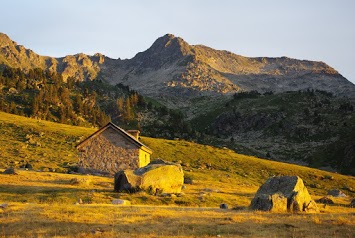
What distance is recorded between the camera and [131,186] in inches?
1329

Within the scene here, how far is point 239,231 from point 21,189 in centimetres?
2143

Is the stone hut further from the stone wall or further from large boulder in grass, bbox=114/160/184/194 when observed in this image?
large boulder in grass, bbox=114/160/184/194

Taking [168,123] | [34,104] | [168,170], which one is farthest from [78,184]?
[168,123]

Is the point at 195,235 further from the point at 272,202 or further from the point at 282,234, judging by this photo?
the point at 272,202

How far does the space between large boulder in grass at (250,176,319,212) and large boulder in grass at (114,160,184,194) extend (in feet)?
33.6

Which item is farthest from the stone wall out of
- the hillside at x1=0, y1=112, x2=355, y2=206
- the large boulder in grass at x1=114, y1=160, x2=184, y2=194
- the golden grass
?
the golden grass

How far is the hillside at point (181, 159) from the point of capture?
57.7 meters

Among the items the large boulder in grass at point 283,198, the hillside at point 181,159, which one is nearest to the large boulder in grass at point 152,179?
the large boulder in grass at point 283,198

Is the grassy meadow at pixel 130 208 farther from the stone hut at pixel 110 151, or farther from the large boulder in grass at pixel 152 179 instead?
the stone hut at pixel 110 151

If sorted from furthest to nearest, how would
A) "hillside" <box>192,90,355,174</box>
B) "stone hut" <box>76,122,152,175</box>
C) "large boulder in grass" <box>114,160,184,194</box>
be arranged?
"hillside" <box>192,90,355,174</box> < "stone hut" <box>76,122,152,175</box> < "large boulder in grass" <box>114,160,184,194</box>

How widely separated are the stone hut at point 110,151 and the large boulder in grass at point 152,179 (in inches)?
468

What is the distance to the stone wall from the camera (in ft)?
161

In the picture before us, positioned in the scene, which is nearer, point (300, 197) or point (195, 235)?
point (195, 235)

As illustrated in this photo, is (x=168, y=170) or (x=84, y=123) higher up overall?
(x=84, y=123)
